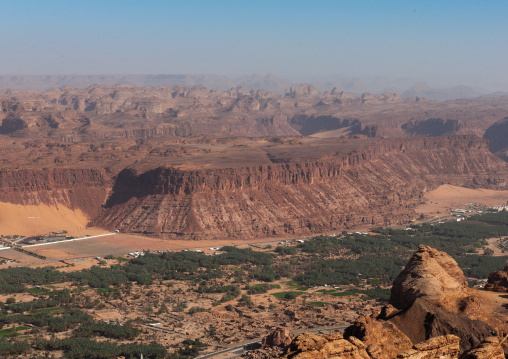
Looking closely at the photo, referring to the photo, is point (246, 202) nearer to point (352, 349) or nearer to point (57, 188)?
point (57, 188)

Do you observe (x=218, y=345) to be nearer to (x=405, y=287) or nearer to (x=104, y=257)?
(x=405, y=287)

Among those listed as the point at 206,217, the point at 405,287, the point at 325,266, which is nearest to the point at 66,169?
the point at 206,217

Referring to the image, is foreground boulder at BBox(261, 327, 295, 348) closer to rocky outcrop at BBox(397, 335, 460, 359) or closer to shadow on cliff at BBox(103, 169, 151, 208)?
rocky outcrop at BBox(397, 335, 460, 359)

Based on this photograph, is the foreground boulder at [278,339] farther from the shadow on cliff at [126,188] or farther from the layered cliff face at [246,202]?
the shadow on cliff at [126,188]

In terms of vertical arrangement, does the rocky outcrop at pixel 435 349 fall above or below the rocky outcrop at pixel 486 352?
below

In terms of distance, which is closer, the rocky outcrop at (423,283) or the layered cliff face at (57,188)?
the rocky outcrop at (423,283)

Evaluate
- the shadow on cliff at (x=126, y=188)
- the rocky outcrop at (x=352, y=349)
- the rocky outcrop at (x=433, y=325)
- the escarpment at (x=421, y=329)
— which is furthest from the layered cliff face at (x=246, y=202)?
the rocky outcrop at (x=352, y=349)
